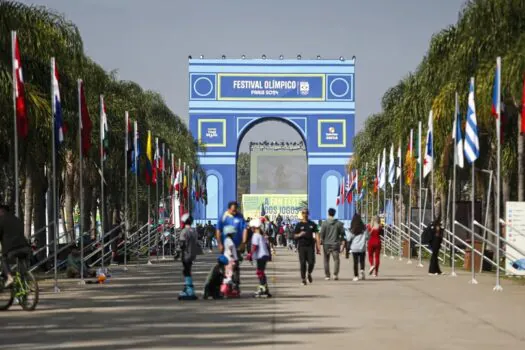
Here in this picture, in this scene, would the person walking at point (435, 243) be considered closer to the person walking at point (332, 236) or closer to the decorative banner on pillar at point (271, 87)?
the person walking at point (332, 236)

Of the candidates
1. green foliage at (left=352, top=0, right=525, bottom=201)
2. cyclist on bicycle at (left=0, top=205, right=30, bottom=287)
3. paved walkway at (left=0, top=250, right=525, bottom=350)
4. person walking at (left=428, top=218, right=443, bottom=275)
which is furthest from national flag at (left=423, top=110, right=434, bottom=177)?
cyclist on bicycle at (left=0, top=205, right=30, bottom=287)

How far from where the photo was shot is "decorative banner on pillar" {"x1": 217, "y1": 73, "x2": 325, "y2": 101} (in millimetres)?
109375

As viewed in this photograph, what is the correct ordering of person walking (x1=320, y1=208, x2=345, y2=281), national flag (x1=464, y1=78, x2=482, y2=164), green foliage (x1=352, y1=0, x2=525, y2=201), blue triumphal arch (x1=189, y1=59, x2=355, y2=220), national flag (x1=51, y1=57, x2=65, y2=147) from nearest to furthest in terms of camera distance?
national flag (x1=51, y1=57, x2=65, y2=147), national flag (x1=464, y1=78, x2=482, y2=164), person walking (x1=320, y1=208, x2=345, y2=281), green foliage (x1=352, y1=0, x2=525, y2=201), blue triumphal arch (x1=189, y1=59, x2=355, y2=220)

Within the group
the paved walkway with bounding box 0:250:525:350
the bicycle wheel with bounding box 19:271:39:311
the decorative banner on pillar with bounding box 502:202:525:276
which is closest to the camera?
the paved walkway with bounding box 0:250:525:350

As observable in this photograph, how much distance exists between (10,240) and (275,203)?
12048 centimetres

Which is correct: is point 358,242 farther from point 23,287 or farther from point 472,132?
point 23,287

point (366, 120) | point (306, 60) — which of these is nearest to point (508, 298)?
point (366, 120)

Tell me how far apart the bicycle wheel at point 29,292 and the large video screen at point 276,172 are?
119 m

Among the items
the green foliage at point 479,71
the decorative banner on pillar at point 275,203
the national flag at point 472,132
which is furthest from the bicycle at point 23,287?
the decorative banner on pillar at point 275,203

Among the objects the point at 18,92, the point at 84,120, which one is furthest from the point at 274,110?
the point at 18,92

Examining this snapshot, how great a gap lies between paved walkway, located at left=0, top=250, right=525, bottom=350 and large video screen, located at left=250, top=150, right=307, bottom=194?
111 m

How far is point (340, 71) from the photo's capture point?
358ft

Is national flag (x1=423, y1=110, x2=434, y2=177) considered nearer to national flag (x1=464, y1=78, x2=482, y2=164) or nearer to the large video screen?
national flag (x1=464, y1=78, x2=482, y2=164)

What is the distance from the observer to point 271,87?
110375 millimetres
